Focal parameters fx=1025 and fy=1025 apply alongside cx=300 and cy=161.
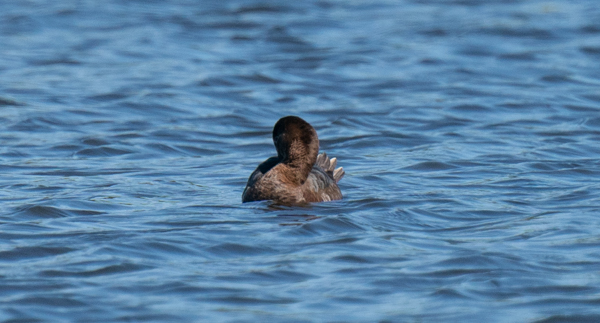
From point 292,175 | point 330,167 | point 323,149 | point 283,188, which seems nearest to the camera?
point 283,188

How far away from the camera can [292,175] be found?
10578 millimetres

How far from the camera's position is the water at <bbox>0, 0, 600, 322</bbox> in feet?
24.5

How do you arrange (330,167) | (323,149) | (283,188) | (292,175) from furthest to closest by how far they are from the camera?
(323,149) < (330,167) < (292,175) < (283,188)

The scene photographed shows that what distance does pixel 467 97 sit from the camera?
58.5ft

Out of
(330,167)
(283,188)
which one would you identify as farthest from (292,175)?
(330,167)

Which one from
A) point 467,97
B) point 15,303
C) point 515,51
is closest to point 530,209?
point 15,303

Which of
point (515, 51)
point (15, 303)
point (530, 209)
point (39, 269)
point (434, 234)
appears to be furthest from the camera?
point (515, 51)

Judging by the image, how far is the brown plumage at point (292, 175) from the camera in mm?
10445

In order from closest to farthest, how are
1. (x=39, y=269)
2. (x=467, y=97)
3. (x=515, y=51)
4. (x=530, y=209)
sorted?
(x=39, y=269) < (x=530, y=209) < (x=467, y=97) < (x=515, y=51)

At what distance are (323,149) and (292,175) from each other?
387 cm

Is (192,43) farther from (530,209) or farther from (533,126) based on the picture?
(530,209)


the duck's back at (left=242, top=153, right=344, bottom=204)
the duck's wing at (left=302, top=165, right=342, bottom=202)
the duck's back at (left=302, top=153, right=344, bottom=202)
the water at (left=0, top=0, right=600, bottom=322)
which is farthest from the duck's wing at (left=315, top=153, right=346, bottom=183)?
the duck's back at (left=242, top=153, right=344, bottom=204)

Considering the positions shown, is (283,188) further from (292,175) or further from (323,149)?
(323,149)

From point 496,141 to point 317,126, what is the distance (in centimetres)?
282
